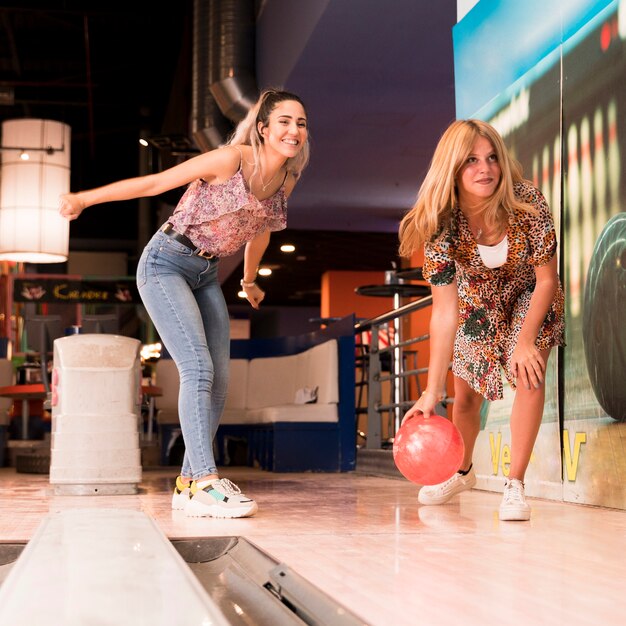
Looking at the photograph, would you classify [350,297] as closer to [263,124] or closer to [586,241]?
[586,241]

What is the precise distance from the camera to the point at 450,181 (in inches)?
106

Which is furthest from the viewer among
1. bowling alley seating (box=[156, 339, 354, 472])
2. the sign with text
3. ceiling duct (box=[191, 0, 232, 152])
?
the sign with text

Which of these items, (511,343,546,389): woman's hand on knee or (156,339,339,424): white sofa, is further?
(156,339,339,424): white sofa

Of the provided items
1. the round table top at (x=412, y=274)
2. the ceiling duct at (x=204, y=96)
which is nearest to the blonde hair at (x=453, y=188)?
the round table top at (x=412, y=274)

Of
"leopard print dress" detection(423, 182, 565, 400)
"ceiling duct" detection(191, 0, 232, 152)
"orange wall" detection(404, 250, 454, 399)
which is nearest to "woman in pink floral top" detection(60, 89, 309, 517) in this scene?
"leopard print dress" detection(423, 182, 565, 400)

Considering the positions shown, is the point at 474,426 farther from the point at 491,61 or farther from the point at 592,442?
the point at 491,61

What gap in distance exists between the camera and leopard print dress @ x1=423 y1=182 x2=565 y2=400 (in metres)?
2.69

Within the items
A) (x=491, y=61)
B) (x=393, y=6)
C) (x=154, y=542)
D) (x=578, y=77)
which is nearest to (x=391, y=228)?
(x=393, y=6)

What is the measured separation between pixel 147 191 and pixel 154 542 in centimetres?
129

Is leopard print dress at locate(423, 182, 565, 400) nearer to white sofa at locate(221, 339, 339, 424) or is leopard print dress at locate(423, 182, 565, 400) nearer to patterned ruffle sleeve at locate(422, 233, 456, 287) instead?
patterned ruffle sleeve at locate(422, 233, 456, 287)

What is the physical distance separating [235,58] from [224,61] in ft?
0.30

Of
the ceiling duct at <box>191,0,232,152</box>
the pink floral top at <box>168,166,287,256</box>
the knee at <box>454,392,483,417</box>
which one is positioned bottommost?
the knee at <box>454,392,483,417</box>

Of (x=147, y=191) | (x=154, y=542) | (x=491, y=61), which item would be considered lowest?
(x=154, y=542)

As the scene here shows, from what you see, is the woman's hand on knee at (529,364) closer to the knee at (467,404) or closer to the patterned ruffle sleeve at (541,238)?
the patterned ruffle sleeve at (541,238)
